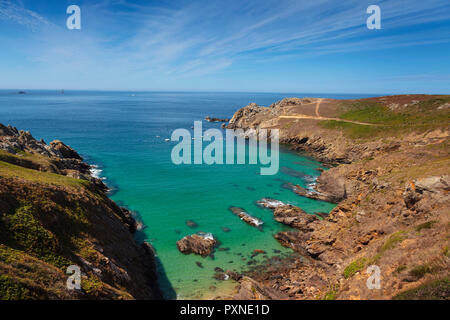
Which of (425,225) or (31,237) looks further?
(425,225)

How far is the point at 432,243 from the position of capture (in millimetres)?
18500

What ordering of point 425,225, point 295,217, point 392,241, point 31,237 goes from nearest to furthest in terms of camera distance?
point 31,237
point 425,225
point 392,241
point 295,217

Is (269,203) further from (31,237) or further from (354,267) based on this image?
(31,237)

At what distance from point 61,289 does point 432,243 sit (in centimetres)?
2605

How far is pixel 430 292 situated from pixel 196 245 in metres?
23.9

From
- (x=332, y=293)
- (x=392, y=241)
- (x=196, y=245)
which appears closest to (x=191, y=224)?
(x=196, y=245)

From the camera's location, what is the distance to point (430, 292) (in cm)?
1378

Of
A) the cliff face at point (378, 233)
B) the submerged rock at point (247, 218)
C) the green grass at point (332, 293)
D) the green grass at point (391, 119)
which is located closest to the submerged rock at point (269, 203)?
the cliff face at point (378, 233)

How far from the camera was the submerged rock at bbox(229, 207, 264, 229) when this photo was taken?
37.9 metres

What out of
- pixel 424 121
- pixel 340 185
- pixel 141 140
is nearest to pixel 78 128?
pixel 141 140

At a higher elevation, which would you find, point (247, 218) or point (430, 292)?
point (430, 292)

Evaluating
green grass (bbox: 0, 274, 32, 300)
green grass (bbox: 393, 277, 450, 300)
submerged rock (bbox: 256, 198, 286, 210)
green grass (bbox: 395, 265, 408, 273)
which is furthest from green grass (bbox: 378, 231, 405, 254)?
green grass (bbox: 0, 274, 32, 300)

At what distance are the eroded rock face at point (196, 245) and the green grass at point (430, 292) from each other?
21.1 m

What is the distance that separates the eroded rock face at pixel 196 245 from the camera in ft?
102
